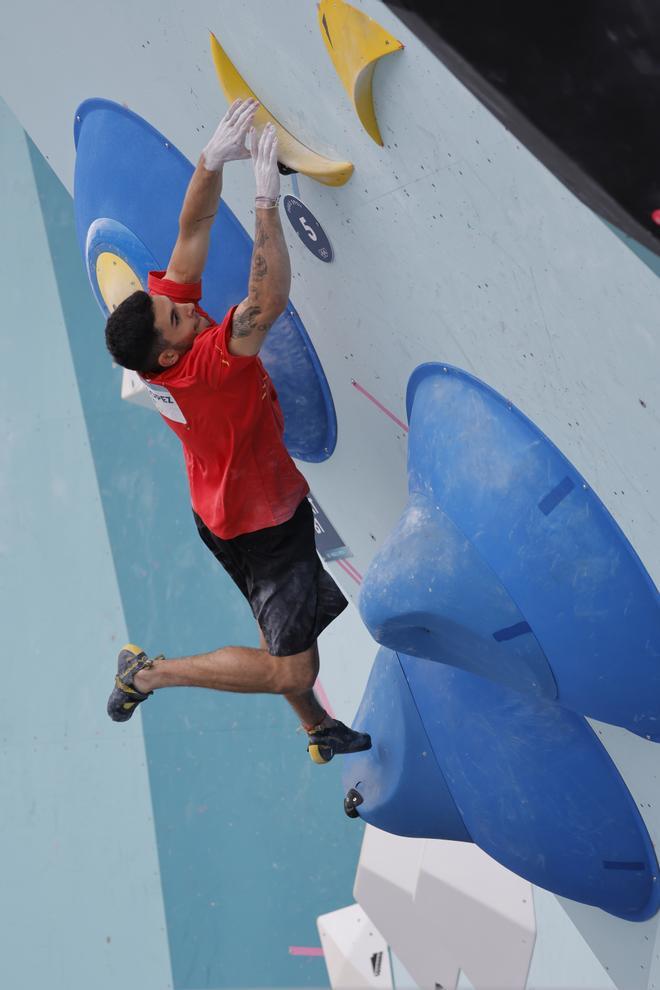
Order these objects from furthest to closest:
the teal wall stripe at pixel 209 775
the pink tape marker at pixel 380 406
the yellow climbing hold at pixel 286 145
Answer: the teal wall stripe at pixel 209 775 → the pink tape marker at pixel 380 406 → the yellow climbing hold at pixel 286 145

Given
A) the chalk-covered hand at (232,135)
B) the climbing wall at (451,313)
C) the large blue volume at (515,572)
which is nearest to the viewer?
the climbing wall at (451,313)

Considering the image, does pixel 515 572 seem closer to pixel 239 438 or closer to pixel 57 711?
pixel 239 438

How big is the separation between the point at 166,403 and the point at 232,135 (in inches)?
24.0

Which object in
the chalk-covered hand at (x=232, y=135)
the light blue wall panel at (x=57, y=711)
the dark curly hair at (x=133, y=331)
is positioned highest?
the chalk-covered hand at (x=232, y=135)

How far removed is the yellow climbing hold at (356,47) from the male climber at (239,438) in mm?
306

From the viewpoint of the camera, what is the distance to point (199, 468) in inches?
107

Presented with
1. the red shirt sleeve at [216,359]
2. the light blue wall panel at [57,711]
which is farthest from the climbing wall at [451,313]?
the light blue wall panel at [57,711]

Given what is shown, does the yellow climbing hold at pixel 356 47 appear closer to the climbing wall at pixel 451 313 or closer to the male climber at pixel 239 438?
the climbing wall at pixel 451 313

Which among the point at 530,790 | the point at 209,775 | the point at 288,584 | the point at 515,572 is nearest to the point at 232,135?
the point at 515,572

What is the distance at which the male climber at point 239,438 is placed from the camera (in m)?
2.21

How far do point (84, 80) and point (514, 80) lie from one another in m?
1.41

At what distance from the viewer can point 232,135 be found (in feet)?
7.08

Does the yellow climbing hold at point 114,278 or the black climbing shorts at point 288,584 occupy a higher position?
the yellow climbing hold at point 114,278

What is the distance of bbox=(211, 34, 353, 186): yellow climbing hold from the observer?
2037 mm
